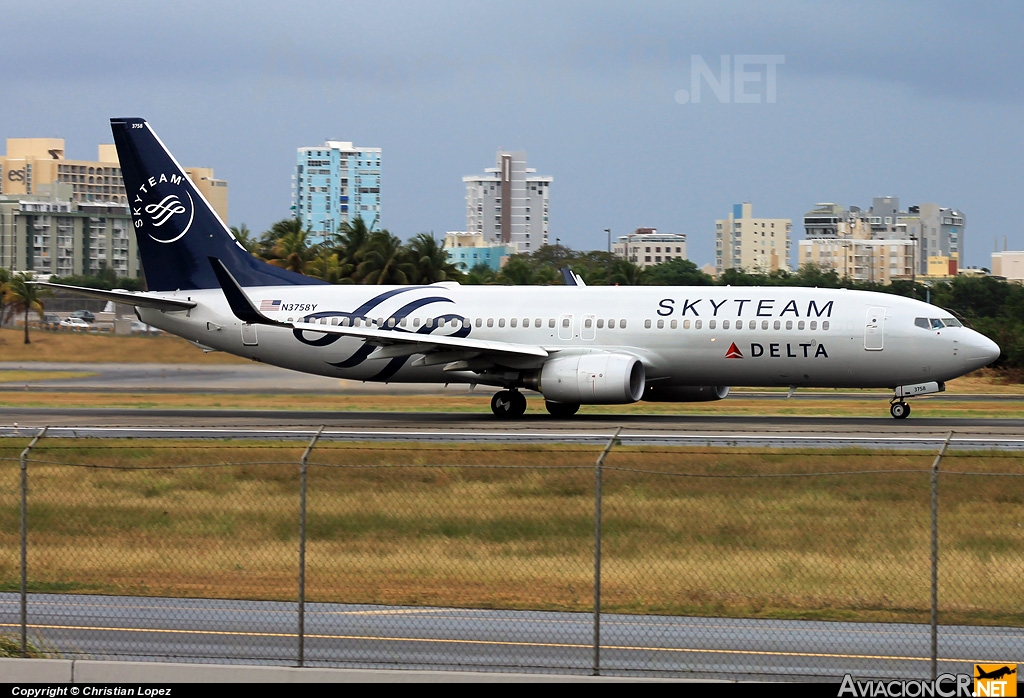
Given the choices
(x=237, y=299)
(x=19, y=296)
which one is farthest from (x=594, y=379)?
(x=19, y=296)

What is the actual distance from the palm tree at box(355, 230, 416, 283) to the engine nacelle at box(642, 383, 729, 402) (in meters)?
54.9

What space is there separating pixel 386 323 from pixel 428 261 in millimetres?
55312

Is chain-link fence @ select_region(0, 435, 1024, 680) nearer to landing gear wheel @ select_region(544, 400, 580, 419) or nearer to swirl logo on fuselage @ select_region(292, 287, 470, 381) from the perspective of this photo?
landing gear wheel @ select_region(544, 400, 580, 419)

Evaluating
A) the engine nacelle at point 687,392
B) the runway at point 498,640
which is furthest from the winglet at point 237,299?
the runway at point 498,640

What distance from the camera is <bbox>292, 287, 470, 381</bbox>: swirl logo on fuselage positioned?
3900 centimetres

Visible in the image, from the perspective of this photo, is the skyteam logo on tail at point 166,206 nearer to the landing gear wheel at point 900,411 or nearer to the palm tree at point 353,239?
the landing gear wheel at point 900,411

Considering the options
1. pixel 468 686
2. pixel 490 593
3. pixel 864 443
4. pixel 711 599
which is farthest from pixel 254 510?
pixel 864 443

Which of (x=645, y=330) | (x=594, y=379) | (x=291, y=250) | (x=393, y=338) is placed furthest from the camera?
(x=291, y=250)

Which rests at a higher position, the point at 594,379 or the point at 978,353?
the point at 978,353

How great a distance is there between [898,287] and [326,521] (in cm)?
10744

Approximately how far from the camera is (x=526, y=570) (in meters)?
17.1

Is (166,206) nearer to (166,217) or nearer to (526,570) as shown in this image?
(166,217)

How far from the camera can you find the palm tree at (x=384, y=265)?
92.6 m

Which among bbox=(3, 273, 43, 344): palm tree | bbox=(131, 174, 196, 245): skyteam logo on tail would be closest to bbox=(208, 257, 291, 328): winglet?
bbox=(131, 174, 196, 245): skyteam logo on tail
